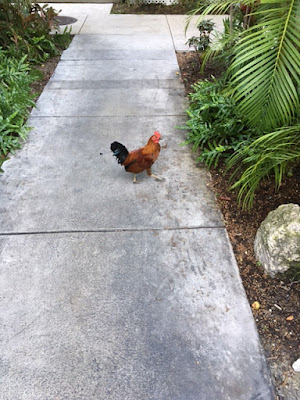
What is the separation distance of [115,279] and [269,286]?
40.7 inches

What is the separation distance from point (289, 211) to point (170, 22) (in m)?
7.12

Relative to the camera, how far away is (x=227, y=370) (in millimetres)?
1944

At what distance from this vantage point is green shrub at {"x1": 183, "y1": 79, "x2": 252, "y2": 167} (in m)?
3.55

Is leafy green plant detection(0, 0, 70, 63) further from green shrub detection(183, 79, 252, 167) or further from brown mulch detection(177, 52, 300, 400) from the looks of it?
brown mulch detection(177, 52, 300, 400)

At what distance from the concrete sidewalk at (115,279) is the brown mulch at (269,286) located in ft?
0.25

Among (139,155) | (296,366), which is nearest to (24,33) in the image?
(139,155)

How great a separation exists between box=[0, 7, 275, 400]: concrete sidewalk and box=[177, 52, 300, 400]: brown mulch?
76mm

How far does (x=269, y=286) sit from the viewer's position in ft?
7.84

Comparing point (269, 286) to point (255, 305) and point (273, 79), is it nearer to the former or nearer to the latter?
point (255, 305)

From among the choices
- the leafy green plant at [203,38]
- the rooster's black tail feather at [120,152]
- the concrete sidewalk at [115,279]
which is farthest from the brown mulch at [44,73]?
the leafy green plant at [203,38]

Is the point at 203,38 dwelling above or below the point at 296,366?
above

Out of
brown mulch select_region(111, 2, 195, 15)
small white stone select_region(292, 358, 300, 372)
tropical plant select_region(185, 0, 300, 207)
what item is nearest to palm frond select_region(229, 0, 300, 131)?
tropical plant select_region(185, 0, 300, 207)

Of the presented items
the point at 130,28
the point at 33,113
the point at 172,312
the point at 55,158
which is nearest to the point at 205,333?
the point at 172,312

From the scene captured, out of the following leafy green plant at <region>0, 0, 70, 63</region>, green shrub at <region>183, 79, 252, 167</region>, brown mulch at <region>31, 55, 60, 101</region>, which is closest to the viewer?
green shrub at <region>183, 79, 252, 167</region>
